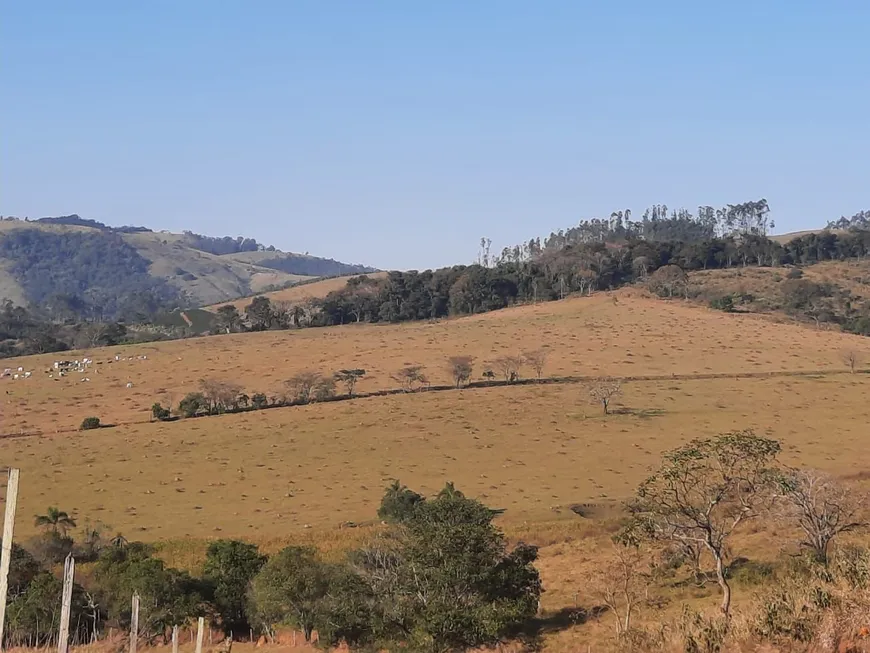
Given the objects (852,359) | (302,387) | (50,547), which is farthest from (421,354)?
(50,547)

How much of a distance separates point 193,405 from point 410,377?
15522 mm

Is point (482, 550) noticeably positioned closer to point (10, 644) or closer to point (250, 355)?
point (10, 644)

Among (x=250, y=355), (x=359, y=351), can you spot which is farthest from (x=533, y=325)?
(x=250, y=355)

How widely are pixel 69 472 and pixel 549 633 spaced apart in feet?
103

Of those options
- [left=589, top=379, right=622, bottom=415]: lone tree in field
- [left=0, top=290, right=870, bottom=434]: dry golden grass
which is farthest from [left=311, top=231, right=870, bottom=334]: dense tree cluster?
[left=589, top=379, right=622, bottom=415]: lone tree in field

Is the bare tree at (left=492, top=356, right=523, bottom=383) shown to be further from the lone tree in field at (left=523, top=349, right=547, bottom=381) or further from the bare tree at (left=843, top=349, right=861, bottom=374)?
the bare tree at (left=843, top=349, right=861, bottom=374)

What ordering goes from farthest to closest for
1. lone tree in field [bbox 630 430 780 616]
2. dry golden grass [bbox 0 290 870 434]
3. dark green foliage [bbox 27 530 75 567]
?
dry golden grass [bbox 0 290 870 434]
dark green foliage [bbox 27 530 75 567]
lone tree in field [bbox 630 430 780 616]

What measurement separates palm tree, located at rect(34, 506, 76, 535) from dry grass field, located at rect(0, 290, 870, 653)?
120cm

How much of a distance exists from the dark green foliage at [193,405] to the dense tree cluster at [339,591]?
30707 millimetres

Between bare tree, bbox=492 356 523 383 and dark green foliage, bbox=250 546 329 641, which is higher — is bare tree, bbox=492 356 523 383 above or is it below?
above

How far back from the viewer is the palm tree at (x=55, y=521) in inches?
1352

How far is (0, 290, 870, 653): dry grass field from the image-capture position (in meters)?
37.3

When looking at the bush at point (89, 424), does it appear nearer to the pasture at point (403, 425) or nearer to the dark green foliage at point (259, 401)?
the pasture at point (403, 425)

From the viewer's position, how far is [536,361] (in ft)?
229
